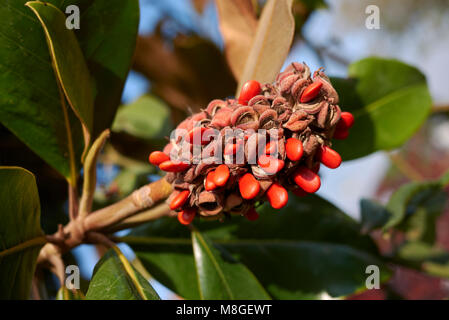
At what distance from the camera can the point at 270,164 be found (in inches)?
40.6

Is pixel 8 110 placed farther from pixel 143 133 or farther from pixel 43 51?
pixel 143 133

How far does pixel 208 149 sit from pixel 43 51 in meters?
0.67

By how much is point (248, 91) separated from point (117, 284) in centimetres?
65

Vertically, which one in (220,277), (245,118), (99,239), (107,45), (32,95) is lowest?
(220,277)

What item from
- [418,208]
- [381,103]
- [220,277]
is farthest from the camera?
[418,208]

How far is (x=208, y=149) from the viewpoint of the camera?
1.07m

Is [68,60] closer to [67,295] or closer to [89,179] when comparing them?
[89,179]

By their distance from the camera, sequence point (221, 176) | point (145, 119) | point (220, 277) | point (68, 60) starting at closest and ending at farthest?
point (221, 176) → point (68, 60) → point (220, 277) → point (145, 119)

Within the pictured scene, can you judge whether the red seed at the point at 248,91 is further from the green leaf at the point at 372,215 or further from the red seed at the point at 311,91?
the green leaf at the point at 372,215

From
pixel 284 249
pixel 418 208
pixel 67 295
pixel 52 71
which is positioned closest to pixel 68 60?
pixel 52 71

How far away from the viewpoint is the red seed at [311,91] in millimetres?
1051

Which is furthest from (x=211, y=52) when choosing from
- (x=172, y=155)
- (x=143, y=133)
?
(x=172, y=155)

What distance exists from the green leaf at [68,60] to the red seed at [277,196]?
654 millimetres

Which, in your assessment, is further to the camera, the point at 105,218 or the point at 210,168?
the point at 105,218
